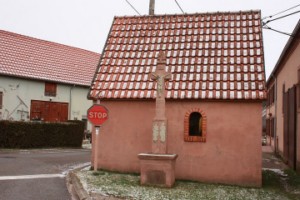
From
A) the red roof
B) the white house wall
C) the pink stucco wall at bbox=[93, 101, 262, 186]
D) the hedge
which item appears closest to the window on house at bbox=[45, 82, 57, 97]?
the white house wall

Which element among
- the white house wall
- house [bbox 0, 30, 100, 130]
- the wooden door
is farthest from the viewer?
house [bbox 0, 30, 100, 130]

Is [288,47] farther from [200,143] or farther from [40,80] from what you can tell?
[40,80]

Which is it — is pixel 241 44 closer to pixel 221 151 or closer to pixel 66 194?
pixel 221 151

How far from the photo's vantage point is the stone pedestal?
9.99m

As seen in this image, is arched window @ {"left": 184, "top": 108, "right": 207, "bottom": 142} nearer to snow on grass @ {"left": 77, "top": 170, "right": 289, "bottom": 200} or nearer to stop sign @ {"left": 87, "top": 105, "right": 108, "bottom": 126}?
snow on grass @ {"left": 77, "top": 170, "right": 289, "bottom": 200}

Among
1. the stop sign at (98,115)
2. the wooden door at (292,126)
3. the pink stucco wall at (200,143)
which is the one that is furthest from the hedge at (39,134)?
the wooden door at (292,126)

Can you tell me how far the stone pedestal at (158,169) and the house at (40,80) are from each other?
17.1m

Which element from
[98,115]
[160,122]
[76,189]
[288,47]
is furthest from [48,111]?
[76,189]

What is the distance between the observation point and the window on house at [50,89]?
27.3m

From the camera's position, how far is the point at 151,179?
10.1m

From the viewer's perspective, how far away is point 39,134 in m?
20.7

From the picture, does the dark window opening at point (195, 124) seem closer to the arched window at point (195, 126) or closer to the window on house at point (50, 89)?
the arched window at point (195, 126)

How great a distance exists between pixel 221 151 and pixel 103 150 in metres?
3.87

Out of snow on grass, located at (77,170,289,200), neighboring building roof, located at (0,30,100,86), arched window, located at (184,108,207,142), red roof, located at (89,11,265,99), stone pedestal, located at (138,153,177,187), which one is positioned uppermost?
neighboring building roof, located at (0,30,100,86)
